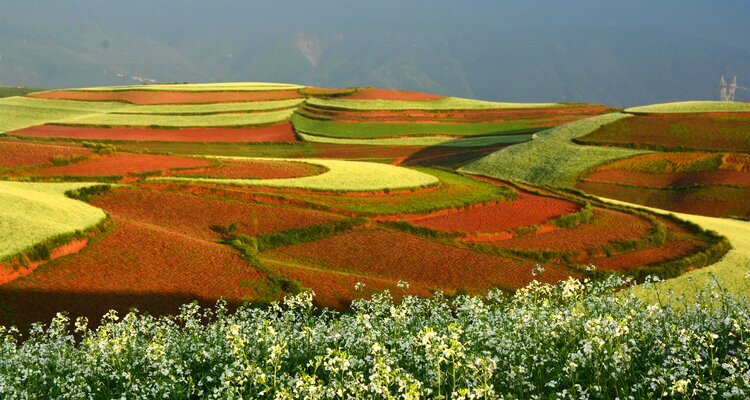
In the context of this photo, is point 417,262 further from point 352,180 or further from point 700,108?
point 700,108

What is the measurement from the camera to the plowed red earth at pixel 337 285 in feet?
81.0

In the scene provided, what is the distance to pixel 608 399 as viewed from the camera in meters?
8.62

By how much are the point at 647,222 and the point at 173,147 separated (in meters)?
66.6

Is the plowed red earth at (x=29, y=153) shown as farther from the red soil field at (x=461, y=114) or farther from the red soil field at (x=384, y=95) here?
the red soil field at (x=384, y=95)

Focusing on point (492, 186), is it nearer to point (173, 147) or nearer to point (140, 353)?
point (140, 353)

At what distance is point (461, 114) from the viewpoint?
122 m

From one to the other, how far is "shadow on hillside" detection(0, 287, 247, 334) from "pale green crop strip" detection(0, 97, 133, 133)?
8341 centimetres

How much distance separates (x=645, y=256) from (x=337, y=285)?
18.5 meters

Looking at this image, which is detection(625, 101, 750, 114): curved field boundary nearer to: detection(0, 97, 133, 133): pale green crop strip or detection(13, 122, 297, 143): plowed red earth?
detection(13, 122, 297, 143): plowed red earth

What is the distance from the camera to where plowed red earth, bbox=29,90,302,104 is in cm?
12203

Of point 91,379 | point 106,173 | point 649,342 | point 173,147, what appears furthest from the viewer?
point 173,147

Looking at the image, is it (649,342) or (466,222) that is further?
(466,222)

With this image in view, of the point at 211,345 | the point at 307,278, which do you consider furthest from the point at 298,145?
the point at 211,345

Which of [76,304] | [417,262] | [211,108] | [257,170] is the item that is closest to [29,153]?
[257,170]
